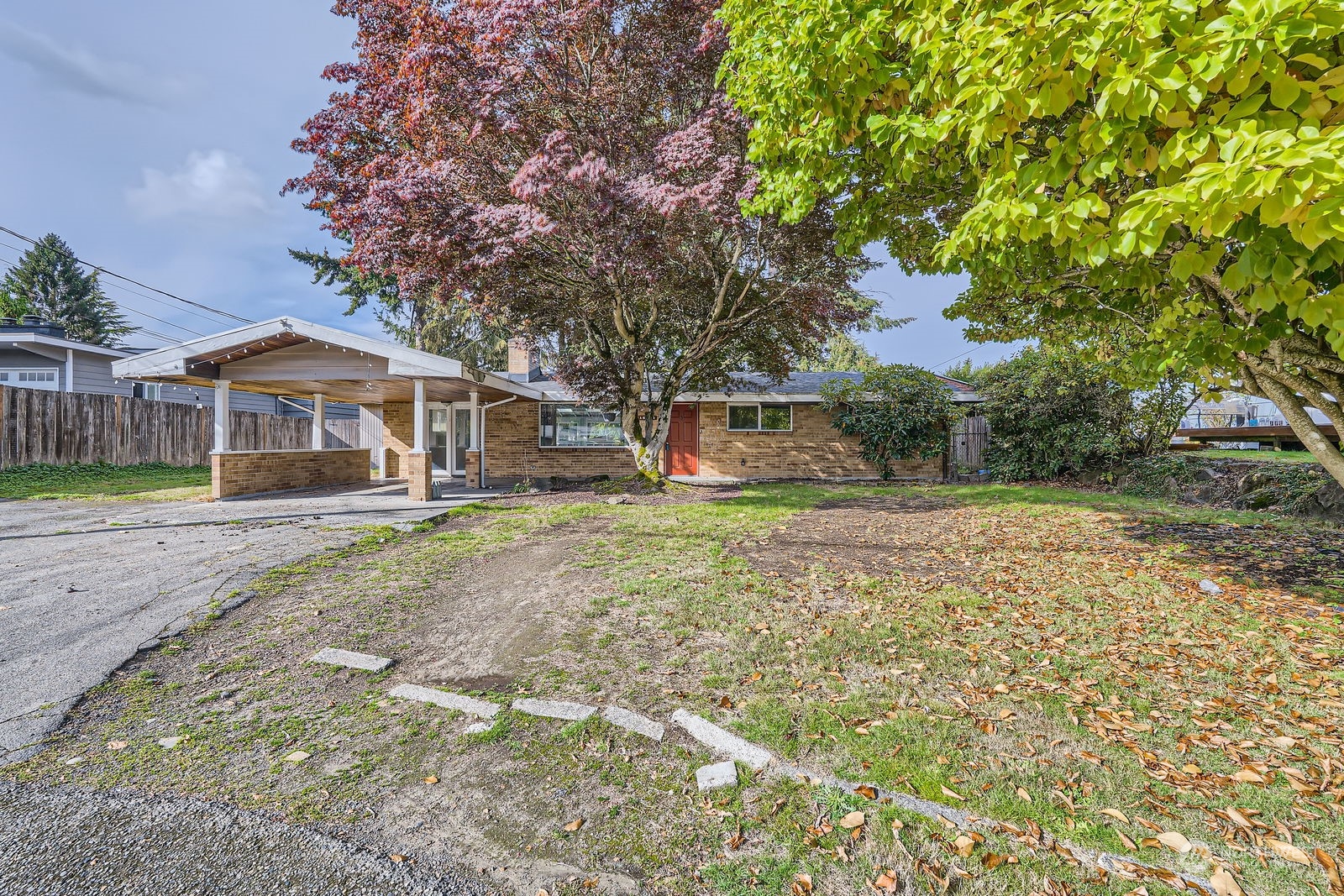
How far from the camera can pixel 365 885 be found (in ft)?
6.02

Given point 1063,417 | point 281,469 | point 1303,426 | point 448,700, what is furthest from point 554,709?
point 1063,417

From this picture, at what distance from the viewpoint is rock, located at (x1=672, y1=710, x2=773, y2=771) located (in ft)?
8.19

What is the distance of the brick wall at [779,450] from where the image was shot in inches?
643

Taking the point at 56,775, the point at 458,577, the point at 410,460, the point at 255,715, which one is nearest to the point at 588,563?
the point at 458,577

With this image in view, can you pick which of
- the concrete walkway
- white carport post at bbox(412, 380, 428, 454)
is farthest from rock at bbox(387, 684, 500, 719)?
white carport post at bbox(412, 380, 428, 454)

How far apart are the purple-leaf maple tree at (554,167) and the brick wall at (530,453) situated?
554 cm

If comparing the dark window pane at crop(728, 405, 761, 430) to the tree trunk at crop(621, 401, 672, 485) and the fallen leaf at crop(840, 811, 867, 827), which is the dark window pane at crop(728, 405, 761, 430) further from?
the fallen leaf at crop(840, 811, 867, 827)

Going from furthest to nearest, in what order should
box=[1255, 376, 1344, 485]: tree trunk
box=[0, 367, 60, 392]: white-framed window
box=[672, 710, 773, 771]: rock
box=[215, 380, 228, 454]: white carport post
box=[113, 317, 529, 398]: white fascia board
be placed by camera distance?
box=[0, 367, 60, 392]: white-framed window
box=[215, 380, 228, 454]: white carport post
box=[113, 317, 529, 398]: white fascia board
box=[1255, 376, 1344, 485]: tree trunk
box=[672, 710, 773, 771]: rock

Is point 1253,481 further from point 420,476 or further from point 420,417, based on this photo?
point 420,417

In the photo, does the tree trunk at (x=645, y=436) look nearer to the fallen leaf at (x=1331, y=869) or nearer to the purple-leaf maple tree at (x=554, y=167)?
the purple-leaf maple tree at (x=554, y=167)

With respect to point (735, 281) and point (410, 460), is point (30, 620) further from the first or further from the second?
point (735, 281)

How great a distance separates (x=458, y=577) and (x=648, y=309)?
28.2ft

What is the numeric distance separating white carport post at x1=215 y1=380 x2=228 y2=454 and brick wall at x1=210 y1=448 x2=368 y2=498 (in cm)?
34

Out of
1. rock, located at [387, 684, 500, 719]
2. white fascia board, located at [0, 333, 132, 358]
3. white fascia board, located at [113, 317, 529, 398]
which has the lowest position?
rock, located at [387, 684, 500, 719]
